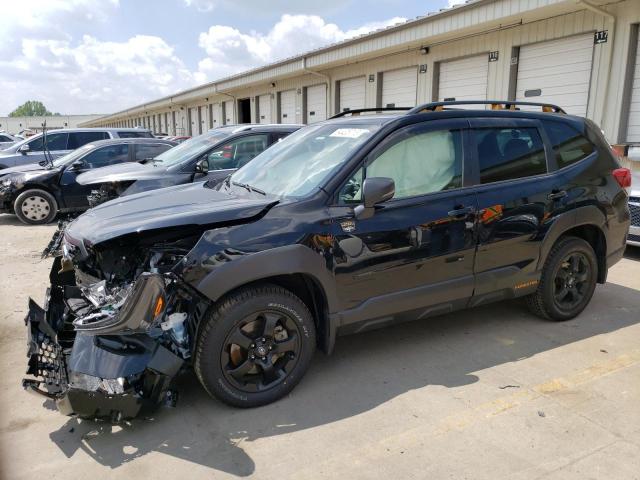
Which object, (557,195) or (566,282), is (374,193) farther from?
(566,282)

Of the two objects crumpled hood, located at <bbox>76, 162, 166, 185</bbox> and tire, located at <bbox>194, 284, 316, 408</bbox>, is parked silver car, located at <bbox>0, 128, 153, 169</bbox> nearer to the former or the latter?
crumpled hood, located at <bbox>76, 162, 166, 185</bbox>

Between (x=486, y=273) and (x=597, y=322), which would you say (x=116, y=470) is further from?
(x=597, y=322)

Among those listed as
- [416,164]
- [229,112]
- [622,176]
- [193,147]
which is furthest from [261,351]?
[229,112]

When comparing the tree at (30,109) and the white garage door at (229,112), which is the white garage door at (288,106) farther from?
A: the tree at (30,109)

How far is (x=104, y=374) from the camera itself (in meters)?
2.68

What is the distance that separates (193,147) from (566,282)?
19.0 feet

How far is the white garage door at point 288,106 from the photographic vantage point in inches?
772

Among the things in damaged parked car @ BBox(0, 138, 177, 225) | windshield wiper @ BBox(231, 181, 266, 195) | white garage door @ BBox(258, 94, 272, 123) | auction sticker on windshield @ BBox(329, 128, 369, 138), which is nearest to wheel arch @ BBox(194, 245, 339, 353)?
windshield wiper @ BBox(231, 181, 266, 195)

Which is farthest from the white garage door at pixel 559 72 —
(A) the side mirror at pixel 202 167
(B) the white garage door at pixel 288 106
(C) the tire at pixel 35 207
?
(B) the white garage door at pixel 288 106

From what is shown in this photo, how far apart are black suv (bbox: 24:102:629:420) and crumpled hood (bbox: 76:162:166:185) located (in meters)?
3.51

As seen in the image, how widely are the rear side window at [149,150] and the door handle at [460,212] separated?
8.33 m

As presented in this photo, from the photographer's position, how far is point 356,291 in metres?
3.30

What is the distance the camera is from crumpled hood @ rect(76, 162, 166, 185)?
744 centimetres

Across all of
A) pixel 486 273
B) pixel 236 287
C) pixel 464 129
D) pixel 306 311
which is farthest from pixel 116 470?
pixel 464 129
